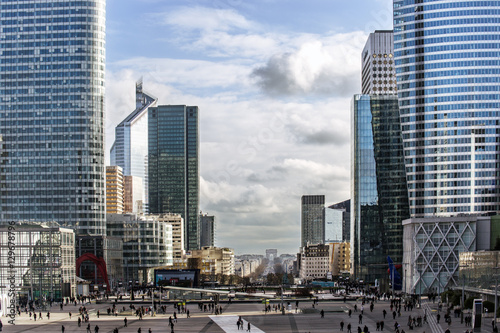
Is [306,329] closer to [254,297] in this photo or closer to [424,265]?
[254,297]

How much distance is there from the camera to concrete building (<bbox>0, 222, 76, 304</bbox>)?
158500mm

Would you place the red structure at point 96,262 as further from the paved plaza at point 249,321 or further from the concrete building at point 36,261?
the paved plaza at point 249,321

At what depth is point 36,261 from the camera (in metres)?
162

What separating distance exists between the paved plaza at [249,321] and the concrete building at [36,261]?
20.0 meters

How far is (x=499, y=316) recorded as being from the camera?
337 feet

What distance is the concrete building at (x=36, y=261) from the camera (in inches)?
6240

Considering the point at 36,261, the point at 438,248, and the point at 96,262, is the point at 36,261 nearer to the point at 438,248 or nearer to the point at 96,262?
the point at 96,262

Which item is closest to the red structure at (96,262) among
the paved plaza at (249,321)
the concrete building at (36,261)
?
the concrete building at (36,261)

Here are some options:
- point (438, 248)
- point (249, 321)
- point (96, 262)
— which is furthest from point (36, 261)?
point (438, 248)

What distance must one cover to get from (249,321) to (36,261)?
66393 millimetres

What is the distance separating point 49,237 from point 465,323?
90.3 m

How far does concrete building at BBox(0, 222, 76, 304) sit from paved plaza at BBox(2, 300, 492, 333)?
20024 mm

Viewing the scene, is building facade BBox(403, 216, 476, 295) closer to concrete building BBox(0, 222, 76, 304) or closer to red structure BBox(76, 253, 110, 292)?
red structure BBox(76, 253, 110, 292)

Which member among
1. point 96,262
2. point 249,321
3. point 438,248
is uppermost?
point 438,248
